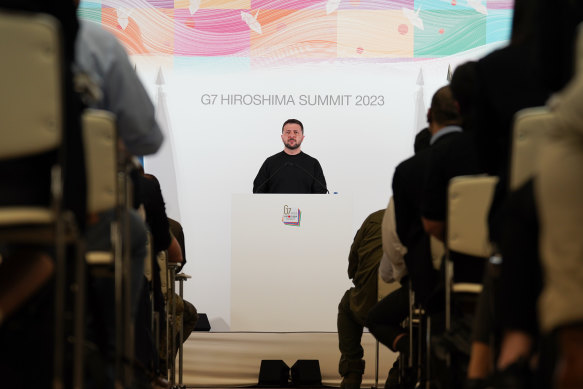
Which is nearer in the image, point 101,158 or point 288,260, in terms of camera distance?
point 101,158

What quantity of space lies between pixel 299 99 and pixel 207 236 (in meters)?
1.42

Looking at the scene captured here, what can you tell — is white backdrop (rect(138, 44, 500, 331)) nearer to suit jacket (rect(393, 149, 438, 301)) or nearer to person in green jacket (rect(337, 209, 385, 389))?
person in green jacket (rect(337, 209, 385, 389))

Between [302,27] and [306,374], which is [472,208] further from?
[302,27]

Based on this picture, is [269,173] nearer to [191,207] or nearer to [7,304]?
[191,207]

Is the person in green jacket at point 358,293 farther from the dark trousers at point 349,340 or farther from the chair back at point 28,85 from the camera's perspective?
the chair back at point 28,85

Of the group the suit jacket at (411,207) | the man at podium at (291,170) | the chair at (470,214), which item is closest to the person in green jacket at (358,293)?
the suit jacket at (411,207)

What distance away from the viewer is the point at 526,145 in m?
1.69

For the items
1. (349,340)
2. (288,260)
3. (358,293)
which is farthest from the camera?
(288,260)

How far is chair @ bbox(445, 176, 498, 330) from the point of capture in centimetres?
227

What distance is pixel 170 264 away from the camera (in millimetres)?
3775

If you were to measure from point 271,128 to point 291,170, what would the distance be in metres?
0.48

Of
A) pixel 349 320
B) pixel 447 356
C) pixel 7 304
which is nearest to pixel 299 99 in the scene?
pixel 349 320

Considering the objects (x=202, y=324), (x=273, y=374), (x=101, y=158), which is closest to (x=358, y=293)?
(x=273, y=374)

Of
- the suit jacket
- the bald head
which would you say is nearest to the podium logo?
the suit jacket
